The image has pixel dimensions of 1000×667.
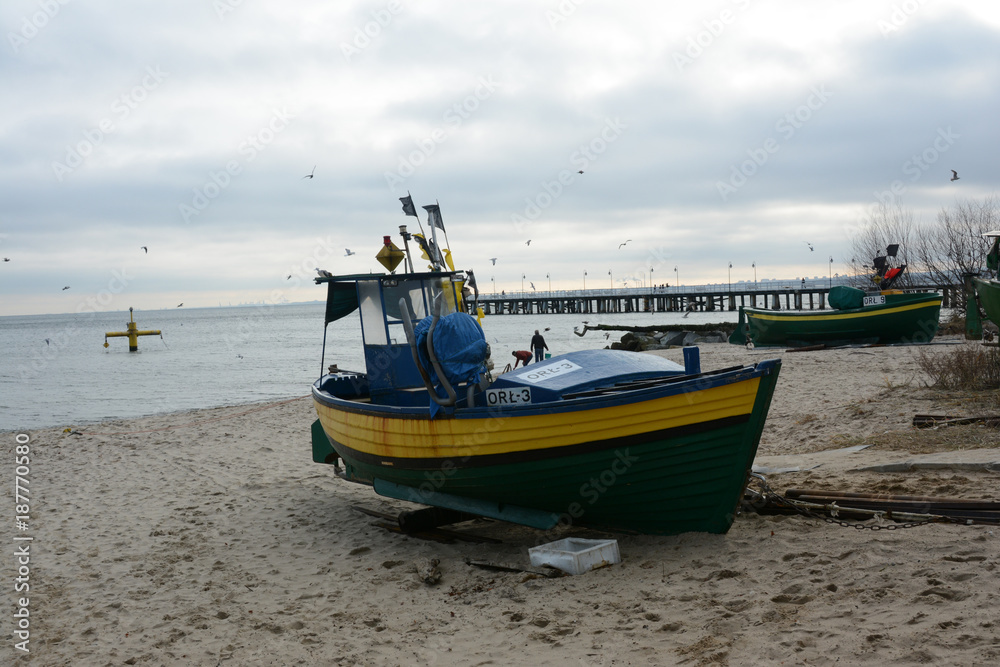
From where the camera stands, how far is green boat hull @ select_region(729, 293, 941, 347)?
24453 millimetres

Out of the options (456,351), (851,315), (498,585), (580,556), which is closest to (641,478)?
(580,556)

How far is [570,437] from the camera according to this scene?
6047 mm

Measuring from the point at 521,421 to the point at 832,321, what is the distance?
2267 centimetres

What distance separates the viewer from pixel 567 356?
294 inches

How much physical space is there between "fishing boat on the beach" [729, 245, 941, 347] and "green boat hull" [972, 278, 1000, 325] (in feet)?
41.1

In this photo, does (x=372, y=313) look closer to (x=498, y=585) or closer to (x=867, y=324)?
(x=498, y=585)

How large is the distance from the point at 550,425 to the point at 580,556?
1.09 m

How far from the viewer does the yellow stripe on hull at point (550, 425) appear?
5.66m

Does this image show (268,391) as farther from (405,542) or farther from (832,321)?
(405,542)

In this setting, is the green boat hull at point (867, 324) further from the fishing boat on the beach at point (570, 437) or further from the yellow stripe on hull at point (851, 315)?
the fishing boat on the beach at point (570, 437)

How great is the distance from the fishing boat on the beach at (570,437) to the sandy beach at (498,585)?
0.47 meters

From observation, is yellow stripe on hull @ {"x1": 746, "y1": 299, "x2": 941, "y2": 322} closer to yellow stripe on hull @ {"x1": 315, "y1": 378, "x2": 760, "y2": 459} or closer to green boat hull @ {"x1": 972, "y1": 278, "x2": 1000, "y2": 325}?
green boat hull @ {"x1": 972, "y1": 278, "x2": 1000, "y2": 325}

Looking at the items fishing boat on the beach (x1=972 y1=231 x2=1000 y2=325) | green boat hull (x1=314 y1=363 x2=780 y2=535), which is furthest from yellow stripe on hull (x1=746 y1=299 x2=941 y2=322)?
green boat hull (x1=314 y1=363 x2=780 y2=535)

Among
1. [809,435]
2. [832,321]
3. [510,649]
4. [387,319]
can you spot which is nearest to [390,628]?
[510,649]
